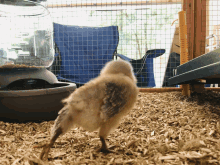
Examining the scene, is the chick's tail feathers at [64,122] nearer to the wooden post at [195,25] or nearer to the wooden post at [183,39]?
the wooden post at [183,39]

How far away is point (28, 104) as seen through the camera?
66.2 inches

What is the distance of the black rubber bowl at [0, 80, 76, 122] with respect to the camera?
1.66m

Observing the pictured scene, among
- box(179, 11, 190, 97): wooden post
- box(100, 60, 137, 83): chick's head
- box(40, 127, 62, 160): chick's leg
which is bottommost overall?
box(40, 127, 62, 160): chick's leg

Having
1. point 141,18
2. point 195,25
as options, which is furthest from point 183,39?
point 141,18

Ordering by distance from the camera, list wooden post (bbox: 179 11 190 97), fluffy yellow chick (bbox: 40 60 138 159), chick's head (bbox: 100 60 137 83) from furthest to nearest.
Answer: wooden post (bbox: 179 11 190 97), chick's head (bbox: 100 60 137 83), fluffy yellow chick (bbox: 40 60 138 159)

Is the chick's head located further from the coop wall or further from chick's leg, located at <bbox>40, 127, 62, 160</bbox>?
the coop wall

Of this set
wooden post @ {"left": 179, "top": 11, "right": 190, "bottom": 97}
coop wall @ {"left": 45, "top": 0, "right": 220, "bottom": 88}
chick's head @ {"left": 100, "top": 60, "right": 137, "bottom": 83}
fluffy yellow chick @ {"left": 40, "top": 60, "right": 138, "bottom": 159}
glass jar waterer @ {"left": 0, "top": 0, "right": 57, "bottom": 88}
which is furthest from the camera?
coop wall @ {"left": 45, "top": 0, "right": 220, "bottom": 88}

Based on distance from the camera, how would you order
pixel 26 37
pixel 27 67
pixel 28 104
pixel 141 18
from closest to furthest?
pixel 28 104 < pixel 27 67 < pixel 26 37 < pixel 141 18

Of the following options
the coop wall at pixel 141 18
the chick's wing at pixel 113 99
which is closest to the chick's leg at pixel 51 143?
the chick's wing at pixel 113 99

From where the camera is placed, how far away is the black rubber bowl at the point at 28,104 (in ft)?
5.44

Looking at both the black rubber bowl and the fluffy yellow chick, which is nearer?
the fluffy yellow chick

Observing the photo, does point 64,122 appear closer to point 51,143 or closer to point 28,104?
point 51,143

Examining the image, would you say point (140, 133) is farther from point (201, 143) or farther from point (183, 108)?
point (183, 108)

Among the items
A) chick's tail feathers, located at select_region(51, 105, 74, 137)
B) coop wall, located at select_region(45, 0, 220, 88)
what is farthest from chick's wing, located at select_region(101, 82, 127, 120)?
coop wall, located at select_region(45, 0, 220, 88)
